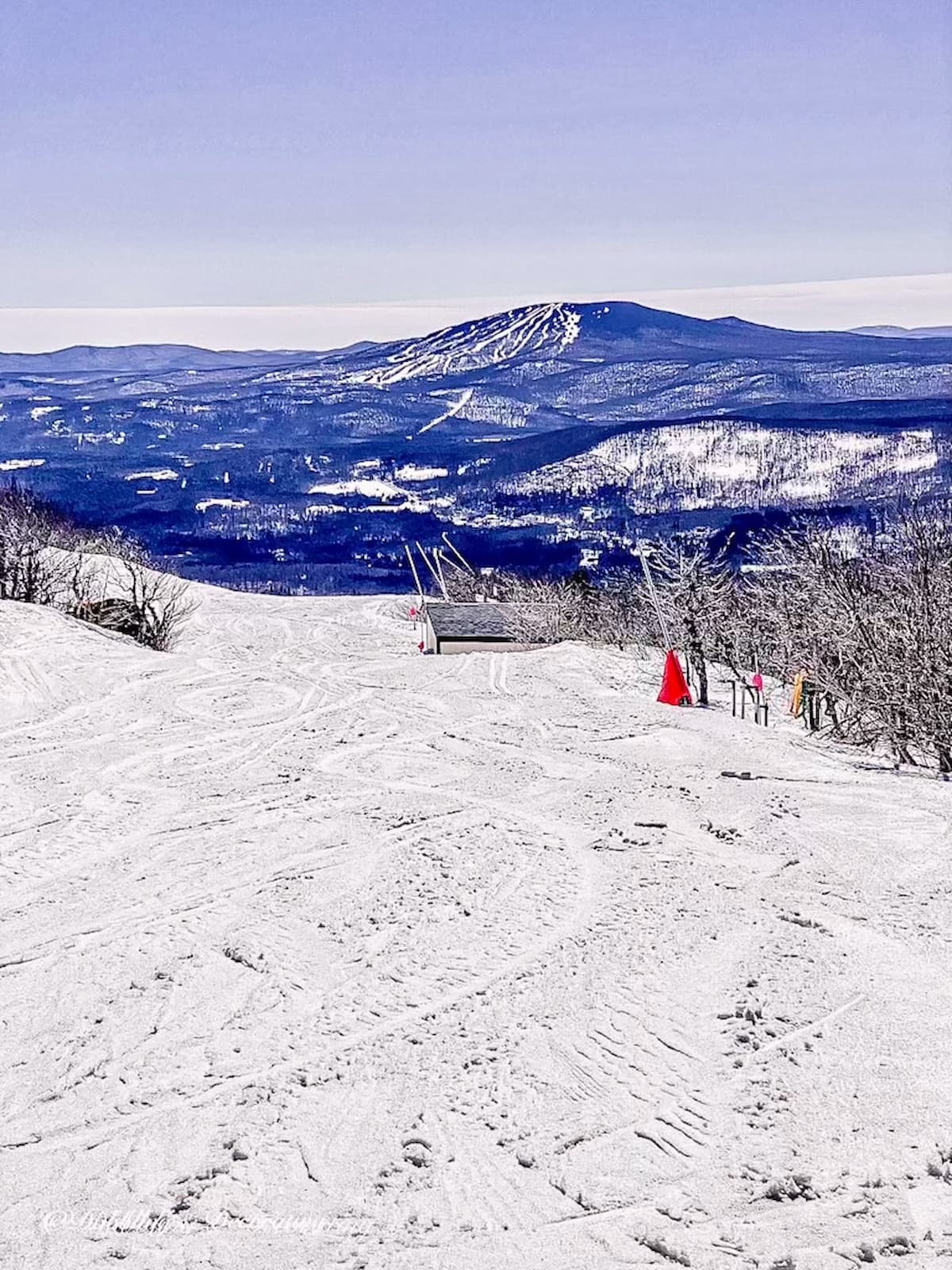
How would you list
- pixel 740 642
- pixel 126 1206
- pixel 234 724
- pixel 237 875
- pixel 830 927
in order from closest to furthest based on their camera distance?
pixel 126 1206, pixel 830 927, pixel 237 875, pixel 234 724, pixel 740 642

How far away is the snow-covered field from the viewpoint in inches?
225

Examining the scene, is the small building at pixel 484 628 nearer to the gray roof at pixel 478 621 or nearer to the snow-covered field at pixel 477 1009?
the gray roof at pixel 478 621

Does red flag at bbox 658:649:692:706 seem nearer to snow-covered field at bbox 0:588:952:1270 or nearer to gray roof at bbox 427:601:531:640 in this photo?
snow-covered field at bbox 0:588:952:1270

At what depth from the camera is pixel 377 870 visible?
10.9m

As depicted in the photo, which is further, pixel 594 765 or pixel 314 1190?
pixel 594 765

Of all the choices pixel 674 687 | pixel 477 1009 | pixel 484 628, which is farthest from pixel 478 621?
pixel 477 1009

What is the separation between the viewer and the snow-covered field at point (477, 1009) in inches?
225

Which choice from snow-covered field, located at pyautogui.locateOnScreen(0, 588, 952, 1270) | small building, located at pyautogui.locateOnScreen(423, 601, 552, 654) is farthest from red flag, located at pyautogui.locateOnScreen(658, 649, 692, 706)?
small building, located at pyautogui.locateOnScreen(423, 601, 552, 654)

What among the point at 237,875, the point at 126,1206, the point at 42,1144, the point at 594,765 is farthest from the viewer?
the point at 594,765

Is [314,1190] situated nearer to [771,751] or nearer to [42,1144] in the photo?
[42,1144]

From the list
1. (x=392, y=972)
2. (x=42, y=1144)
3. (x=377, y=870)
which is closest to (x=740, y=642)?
(x=377, y=870)

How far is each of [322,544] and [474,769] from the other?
610ft

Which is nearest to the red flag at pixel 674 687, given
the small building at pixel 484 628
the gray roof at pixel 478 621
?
the small building at pixel 484 628

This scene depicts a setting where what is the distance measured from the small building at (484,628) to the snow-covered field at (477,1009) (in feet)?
102
